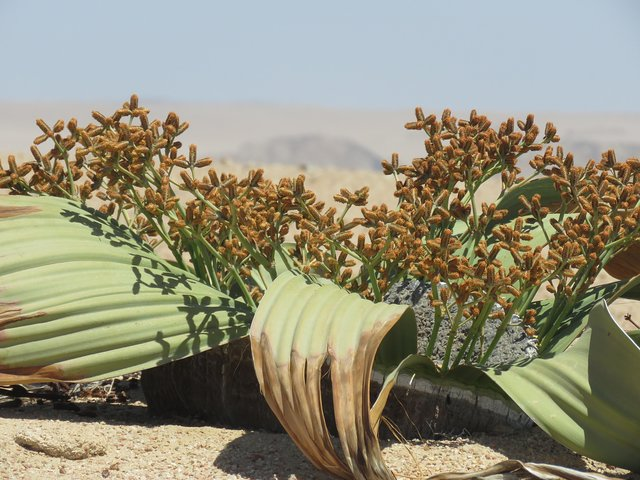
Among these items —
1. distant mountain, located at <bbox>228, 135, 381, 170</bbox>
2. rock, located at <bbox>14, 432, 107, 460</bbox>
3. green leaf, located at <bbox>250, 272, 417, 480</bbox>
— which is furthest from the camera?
distant mountain, located at <bbox>228, 135, 381, 170</bbox>

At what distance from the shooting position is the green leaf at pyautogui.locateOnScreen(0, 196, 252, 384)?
6.49ft

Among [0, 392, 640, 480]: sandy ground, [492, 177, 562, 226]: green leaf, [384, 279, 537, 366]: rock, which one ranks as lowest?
[0, 392, 640, 480]: sandy ground

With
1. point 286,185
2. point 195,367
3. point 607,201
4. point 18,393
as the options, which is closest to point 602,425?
point 607,201

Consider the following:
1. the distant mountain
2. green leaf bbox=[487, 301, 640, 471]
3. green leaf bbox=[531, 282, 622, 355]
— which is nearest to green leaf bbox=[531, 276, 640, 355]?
green leaf bbox=[531, 282, 622, 355]

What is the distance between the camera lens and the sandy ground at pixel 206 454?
1.77 m

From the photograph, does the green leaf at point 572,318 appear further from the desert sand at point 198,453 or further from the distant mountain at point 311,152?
the distant mountain at point 311,152

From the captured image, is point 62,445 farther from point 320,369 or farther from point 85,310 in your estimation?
point 320,369

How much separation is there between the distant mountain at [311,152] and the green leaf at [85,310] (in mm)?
49683

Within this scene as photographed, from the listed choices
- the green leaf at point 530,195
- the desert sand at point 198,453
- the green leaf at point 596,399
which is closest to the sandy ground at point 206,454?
the desert sand at point 198,453

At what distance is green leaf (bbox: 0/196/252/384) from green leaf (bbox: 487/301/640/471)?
661mm

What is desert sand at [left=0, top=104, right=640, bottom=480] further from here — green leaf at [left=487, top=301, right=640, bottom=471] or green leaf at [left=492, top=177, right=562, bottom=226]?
green leaf at [left=492, top=177, right=562, bottom=226]

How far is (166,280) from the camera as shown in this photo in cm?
216

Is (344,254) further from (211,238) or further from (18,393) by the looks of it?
(18,393)

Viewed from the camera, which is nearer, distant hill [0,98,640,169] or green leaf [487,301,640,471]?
green leaf [487,301,640,471]
